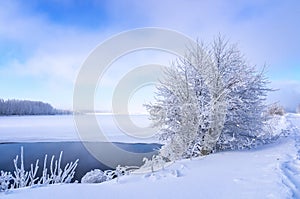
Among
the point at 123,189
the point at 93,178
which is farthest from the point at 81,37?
the point at 123,189

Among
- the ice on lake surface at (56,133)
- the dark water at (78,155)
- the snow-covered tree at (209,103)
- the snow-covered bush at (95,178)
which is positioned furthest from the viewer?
the ice on lake surface at (56,133)

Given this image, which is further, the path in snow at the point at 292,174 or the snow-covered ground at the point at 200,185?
the path in snow at the point at 292,174

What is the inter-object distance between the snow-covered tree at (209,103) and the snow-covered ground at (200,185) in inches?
101

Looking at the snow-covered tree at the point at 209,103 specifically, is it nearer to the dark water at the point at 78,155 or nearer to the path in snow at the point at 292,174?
the path in snow at the point at 292,174

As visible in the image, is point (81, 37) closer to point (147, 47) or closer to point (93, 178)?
point (147, 47)

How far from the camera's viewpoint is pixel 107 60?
13.6 metres

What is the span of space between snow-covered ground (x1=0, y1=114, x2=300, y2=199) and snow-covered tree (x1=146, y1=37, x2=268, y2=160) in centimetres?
257

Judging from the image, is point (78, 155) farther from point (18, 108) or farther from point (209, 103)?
point (18, 108)

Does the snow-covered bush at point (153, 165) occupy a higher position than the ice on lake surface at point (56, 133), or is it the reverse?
the ice on lake surface at point (56, 133)

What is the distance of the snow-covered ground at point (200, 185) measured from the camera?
409 centimetres

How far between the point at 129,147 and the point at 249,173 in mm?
15080

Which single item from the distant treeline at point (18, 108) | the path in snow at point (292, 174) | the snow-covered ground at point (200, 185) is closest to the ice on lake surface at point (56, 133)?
the path in snow at point (292, 174)

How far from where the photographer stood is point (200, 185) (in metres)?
4.57

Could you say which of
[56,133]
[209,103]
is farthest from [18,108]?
[209,103]
